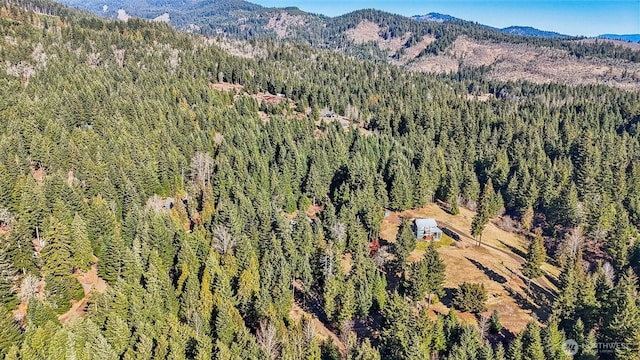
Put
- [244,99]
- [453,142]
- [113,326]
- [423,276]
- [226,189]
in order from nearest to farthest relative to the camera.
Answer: [113,326] < [423,276] < [226,189] < [453,142] < [244,99]

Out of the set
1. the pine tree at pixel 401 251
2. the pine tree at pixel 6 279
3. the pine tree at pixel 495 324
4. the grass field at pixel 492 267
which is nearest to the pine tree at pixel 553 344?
the pine tree at pixel 495 324

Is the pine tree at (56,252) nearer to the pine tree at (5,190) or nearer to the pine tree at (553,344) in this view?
the pine tree at (5,190)

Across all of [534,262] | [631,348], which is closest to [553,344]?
[631,348]

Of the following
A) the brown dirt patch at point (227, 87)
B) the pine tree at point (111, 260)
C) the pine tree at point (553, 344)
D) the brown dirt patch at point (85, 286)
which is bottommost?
the pine tree at point (553, 344)

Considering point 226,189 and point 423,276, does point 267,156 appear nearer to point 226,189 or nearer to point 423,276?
point 226,189

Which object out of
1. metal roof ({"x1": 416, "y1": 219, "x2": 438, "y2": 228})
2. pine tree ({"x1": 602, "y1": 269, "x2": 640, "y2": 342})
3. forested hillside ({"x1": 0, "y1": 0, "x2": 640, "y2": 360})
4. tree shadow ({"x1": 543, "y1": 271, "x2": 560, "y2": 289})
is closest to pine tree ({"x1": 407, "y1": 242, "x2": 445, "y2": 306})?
forested hillside ({"x1": 0, "y1": 0, "x2": 640, "y2": 360})

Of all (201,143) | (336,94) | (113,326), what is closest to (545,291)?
(113,326)

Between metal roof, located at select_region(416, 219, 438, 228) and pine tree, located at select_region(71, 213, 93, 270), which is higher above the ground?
pine tree, located at select_region(71, 213, 93, 270)

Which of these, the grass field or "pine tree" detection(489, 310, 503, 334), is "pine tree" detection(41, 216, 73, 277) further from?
"pine tree" detection(489, 310, 503, 334)
